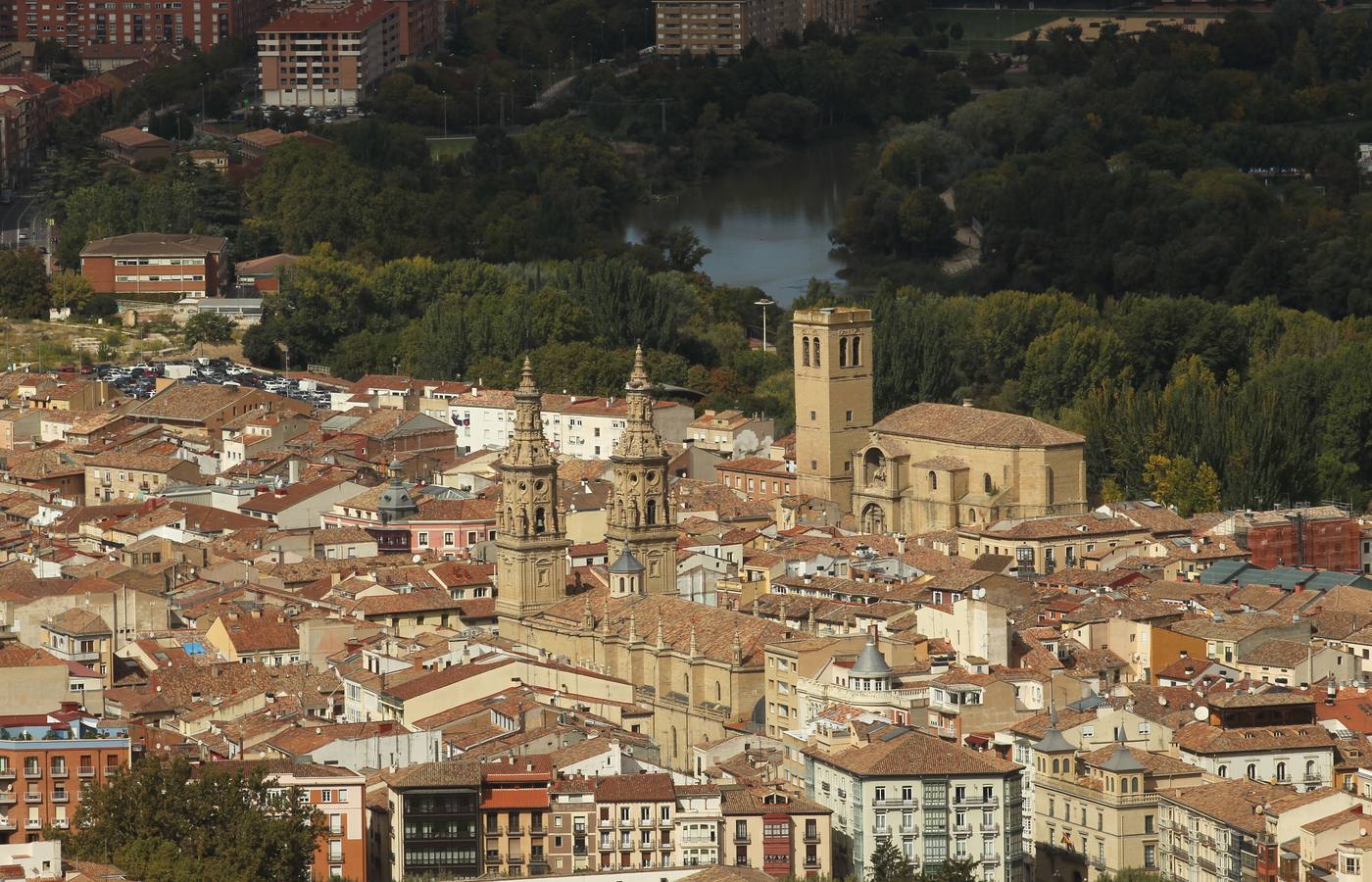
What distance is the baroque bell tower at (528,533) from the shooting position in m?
51.5

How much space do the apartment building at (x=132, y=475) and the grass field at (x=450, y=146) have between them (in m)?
42.4

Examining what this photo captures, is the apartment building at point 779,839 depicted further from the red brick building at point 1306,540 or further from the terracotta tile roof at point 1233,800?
the red brick building at point 1306,540

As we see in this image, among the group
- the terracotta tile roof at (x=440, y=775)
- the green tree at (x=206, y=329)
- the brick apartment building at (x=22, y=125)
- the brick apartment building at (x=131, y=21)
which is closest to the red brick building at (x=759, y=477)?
the green tree at (x=206, y=329)

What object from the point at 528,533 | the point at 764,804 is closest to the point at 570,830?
the point at 764,804

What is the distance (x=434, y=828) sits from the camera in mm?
40000

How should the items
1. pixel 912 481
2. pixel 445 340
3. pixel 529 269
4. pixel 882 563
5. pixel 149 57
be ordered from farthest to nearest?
1. pixel 149 57
2. pixel 529 269
3. pixel 445 340
4. pixel 912 481
5. pixel 882 563

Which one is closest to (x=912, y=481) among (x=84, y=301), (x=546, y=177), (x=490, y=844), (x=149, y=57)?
(x=490, y=844)

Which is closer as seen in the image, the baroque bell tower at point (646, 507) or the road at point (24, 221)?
the baroque bell tower at point (646, 507)

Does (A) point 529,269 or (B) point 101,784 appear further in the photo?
(A) point 529,269

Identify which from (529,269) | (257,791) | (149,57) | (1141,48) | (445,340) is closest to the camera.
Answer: (257,791)

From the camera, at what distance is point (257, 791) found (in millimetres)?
39094

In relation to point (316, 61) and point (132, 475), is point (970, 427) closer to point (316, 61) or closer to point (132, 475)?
point (132, 475)

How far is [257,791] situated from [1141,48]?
82.6 m

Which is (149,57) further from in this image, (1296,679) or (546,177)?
(1296,679)
